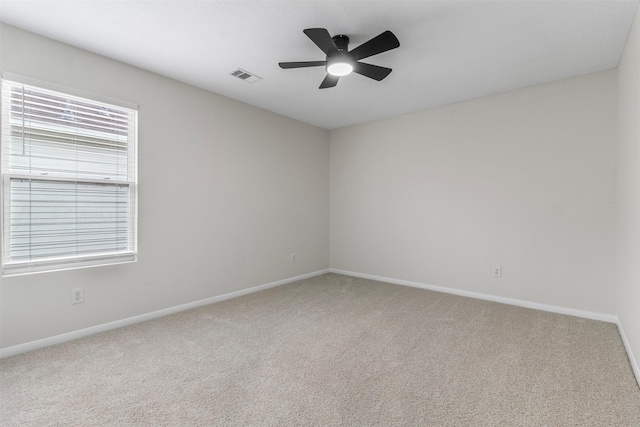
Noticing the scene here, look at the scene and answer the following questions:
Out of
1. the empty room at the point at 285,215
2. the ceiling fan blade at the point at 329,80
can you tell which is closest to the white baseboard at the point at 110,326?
the empty room at the point at 285,215

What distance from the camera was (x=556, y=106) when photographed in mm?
3201

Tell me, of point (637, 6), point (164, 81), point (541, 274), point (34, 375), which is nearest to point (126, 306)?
point (34, 375)

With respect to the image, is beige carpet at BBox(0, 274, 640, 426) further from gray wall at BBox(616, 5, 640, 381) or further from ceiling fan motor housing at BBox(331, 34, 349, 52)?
ceiling fan motor housing at BBox(331, 34, 349, 52)

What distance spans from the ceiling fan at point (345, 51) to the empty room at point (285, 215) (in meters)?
0.02

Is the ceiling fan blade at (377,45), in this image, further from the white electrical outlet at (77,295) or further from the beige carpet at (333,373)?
the white electrical outlet at (77,295)

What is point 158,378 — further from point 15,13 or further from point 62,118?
point 15,13

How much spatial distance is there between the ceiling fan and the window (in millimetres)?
1760

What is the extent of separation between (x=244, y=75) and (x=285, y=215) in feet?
6.56

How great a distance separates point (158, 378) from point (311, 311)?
1.62 meters

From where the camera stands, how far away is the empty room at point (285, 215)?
1912mm

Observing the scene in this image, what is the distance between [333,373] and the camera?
6.75 ft

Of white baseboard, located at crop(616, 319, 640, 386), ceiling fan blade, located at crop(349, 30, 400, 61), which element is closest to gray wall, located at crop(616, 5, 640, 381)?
white baseboard, located at crop(616, 319, 640, 386)

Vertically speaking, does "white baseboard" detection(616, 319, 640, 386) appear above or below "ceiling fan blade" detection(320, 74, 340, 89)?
below

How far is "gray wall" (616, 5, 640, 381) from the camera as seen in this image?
2.06 metres
